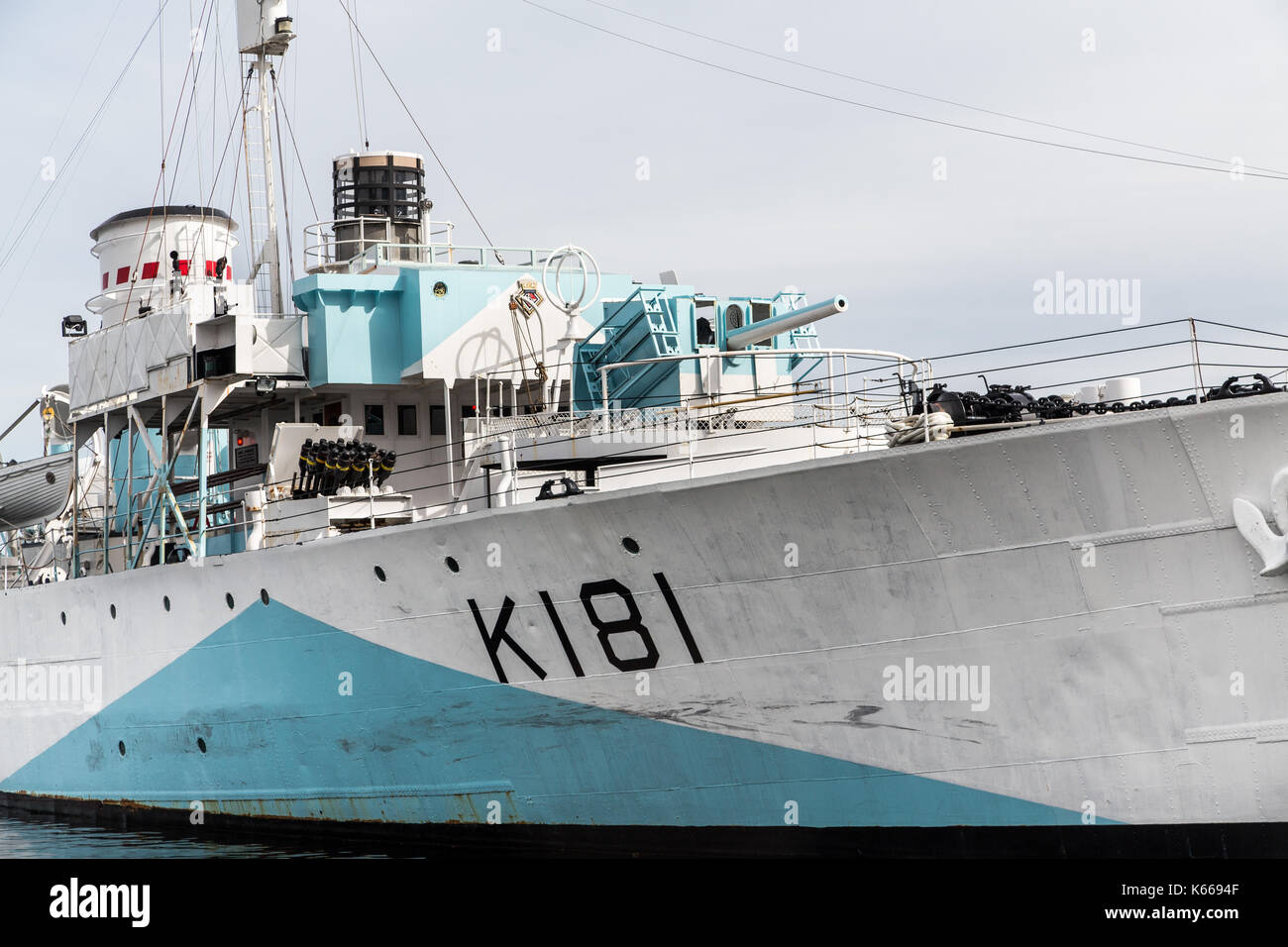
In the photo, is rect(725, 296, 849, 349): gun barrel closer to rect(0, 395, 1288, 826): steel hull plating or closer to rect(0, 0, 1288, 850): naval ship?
rect(0, 0, 1288, 850): naval ship

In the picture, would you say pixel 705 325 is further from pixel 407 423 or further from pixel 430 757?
pixel 430 757

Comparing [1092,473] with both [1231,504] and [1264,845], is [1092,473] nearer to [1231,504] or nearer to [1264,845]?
[1231,504]

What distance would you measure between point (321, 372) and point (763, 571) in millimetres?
7759

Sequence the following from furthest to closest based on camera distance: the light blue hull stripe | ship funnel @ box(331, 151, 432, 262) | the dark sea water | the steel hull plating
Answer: ship funnel @ box(331, 151, 432, 262) → the dark sea water → the light blue hull stripe → the steel hull plating

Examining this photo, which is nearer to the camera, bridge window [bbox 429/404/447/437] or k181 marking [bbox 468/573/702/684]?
k181 marking [bbox 468/573/702/684]

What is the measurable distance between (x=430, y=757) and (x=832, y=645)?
4.71 metres

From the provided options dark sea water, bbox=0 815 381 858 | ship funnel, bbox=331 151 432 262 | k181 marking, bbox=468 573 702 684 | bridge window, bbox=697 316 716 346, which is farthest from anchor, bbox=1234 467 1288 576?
ship funnel, bbox=331 151 432 262

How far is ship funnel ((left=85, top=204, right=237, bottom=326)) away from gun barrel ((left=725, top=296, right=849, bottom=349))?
13.5 meters

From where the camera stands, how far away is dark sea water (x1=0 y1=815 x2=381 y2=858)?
51.1ft

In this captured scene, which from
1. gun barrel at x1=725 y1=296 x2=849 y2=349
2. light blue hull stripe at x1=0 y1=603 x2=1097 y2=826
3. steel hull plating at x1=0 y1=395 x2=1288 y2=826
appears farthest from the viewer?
gun barrel at x1=725 y1=296 x2=849 y2=349

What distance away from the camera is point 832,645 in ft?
39.3

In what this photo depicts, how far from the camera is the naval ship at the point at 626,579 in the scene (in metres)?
11.0
